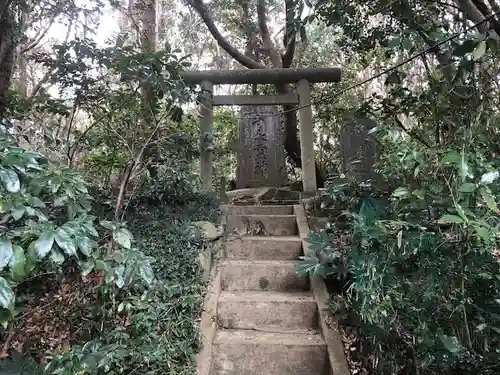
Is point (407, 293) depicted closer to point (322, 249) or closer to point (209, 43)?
point (322, 249)

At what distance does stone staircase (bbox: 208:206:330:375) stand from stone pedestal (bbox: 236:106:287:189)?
6.73 ft

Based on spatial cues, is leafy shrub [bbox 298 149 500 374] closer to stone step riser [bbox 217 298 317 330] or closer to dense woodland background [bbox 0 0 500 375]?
dense woodland background [bbox 0 0 500 375]

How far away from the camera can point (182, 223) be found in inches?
143

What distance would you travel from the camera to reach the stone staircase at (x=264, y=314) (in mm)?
2576

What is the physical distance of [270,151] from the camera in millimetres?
6121

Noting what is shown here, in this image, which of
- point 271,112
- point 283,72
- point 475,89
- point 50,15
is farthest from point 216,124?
point 475,89

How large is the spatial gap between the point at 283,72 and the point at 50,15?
3015 mm

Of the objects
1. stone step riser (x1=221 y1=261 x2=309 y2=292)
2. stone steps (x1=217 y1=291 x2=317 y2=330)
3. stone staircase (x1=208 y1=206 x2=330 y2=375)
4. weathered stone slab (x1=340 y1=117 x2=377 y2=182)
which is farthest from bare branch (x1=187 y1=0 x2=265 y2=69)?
stone steps (x1=217 y1=291 x2=317 y2=330)

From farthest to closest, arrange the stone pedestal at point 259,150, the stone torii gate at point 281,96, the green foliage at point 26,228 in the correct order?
the stone pedestal at point 259,150 → the stone torii gate at point 281,96 → the green foliage at point 26,228

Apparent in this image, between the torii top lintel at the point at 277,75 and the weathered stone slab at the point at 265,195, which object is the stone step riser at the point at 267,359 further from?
the torii top lintel at the point at 277,75

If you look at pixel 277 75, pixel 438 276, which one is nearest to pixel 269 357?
pixel 438 276

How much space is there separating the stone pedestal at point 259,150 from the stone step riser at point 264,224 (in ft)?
5.87

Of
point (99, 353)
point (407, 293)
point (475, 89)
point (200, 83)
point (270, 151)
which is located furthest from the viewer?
point (270, 151)

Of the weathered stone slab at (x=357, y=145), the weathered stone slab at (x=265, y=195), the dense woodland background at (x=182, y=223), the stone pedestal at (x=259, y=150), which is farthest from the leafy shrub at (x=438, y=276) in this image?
the stone pedestal at (x=259, y=150)
